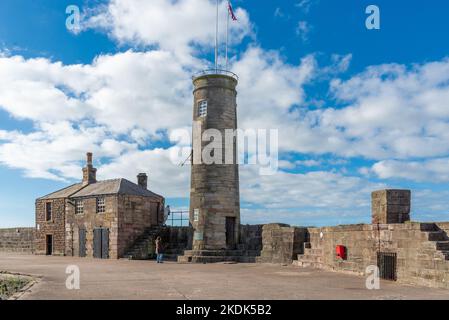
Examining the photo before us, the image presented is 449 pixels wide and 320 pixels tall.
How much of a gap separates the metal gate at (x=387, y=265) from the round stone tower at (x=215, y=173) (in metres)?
10.8

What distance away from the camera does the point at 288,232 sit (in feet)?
72.3

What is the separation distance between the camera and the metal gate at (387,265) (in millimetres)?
14952

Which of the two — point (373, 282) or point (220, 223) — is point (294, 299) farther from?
point (220, 223)

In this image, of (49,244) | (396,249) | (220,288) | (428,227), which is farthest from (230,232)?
(49,244)

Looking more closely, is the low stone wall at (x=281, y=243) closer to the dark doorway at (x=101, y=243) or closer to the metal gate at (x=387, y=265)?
the metal gate at (x=387, y=265)

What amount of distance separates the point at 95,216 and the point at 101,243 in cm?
188

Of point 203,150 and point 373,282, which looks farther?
point 203,150

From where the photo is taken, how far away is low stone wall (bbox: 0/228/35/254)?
37781mm

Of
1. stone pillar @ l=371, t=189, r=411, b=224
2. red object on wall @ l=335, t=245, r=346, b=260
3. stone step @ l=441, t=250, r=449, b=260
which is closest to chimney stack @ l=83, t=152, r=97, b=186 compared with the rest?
red object on wall @ l=335, t=245, r=346, b=260

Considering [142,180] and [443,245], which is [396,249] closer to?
[443,245]

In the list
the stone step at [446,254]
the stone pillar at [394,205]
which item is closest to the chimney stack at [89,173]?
the stone pillar at [394,205]

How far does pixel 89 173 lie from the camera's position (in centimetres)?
3428
